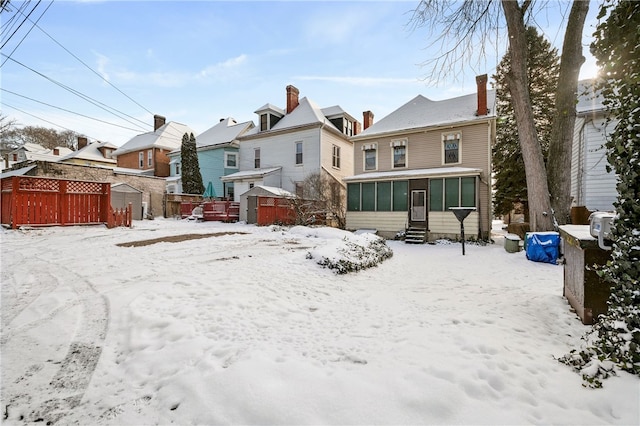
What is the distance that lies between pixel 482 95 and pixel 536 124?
6728 millimetres

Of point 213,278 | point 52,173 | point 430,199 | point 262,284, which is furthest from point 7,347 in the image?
point 52,173

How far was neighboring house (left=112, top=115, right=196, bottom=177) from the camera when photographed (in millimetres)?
28547

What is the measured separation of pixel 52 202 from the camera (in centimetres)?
1048

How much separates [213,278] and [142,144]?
31.8 m

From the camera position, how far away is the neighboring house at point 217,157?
24.4 meters

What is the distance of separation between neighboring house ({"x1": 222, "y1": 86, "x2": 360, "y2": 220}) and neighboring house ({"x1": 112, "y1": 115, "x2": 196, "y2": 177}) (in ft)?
35.7

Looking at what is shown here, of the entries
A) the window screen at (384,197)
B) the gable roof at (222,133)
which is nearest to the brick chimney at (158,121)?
the gable roof at (222,133)

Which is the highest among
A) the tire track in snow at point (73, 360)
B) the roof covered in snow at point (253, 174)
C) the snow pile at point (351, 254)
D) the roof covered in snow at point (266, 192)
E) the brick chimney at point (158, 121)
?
the brick chimney at point (158, 121)

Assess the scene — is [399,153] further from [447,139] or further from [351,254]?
[351,254]

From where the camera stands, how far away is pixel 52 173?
15445 mm

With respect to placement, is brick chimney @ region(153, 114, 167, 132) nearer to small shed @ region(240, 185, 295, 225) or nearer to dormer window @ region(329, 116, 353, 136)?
small shed @ region(240, 185, 295, 225)

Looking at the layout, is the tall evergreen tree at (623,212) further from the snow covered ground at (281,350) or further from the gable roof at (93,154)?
the gable roof at (93,154)

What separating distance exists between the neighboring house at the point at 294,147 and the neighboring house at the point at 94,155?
21292mm

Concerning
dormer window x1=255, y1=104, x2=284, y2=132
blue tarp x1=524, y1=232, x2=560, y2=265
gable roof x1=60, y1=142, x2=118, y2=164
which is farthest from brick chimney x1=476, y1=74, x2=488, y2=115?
gable roof x1=60, y1=142, x2=118, y2=164
